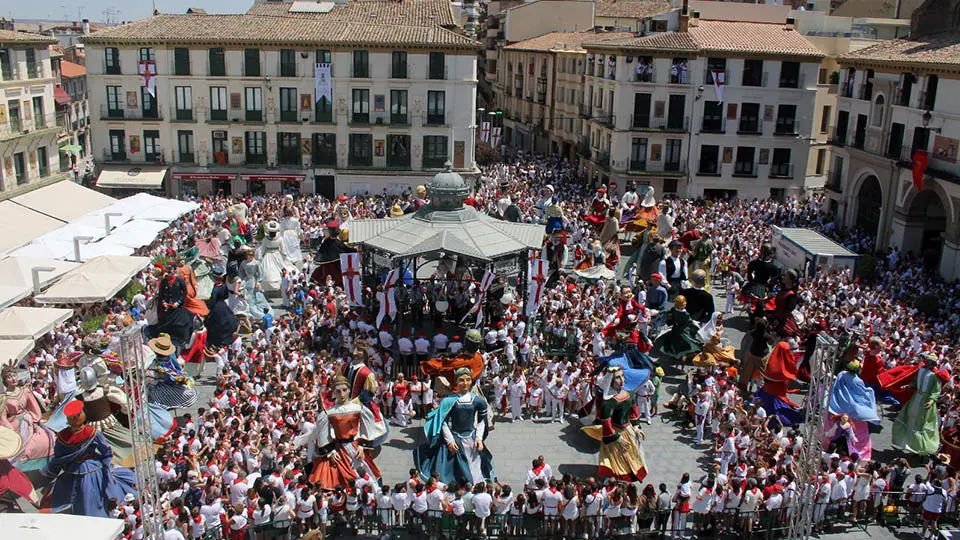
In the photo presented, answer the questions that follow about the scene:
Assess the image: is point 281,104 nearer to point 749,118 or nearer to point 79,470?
point 749,118

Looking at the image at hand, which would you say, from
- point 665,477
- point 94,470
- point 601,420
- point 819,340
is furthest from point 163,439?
point 819,340

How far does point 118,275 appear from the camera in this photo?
26.8 m

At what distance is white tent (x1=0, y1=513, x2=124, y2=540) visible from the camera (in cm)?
1250

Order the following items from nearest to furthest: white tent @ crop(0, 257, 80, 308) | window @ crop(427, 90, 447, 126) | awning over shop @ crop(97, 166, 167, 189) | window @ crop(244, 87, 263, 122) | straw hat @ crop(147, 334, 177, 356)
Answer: straw hat @ crop(147, 334, 177, 356)
white tent @ crop(0, 257, 80, 308)
awning over shop @ crop(97, 166, 167, 189)
window @ crop(244, 87, 263, 122)
window @ crop(427, 90, 447, 126)

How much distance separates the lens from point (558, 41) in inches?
2662

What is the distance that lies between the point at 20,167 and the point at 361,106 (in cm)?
1726

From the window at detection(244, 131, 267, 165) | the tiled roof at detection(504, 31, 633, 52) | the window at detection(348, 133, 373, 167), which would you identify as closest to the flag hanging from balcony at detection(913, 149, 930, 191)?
the tiled roof at detection(504, 31, 633, 52)

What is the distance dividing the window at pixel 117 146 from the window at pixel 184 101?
3.46 metres

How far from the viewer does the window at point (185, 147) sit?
48.5 meters

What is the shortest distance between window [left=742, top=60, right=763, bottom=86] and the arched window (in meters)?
8.60

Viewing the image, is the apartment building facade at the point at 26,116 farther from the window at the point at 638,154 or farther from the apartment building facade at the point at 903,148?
the apartment building facade at the point at 903,148

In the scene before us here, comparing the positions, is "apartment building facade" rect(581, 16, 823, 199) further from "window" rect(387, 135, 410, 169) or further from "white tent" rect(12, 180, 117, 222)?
"white tent" rect(12, 180, 117, 222)

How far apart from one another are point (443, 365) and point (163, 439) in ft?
21.4

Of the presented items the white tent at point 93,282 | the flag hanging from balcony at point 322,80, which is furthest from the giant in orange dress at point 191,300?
the flag hanging from balcony at point 322,80
